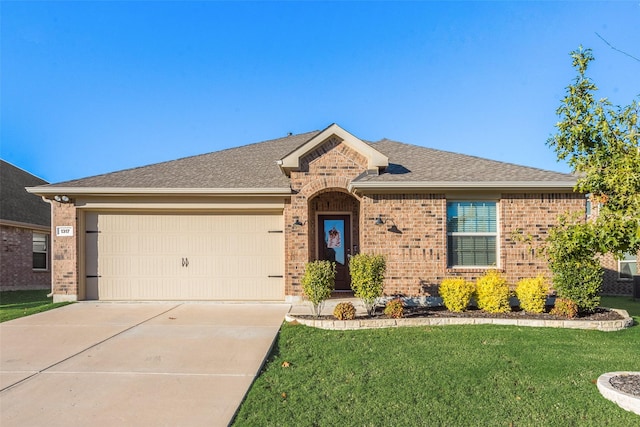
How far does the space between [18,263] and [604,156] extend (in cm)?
1907

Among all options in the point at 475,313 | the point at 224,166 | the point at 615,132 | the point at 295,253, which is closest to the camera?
the point at 615,132

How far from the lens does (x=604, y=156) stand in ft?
15.7

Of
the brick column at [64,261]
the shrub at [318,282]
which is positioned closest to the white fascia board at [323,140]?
the shrub at [318,282]

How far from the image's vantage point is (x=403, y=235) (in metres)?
9.77

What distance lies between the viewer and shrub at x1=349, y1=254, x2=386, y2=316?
26.9 feet

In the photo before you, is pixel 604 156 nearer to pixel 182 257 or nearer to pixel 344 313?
pixel 344 313

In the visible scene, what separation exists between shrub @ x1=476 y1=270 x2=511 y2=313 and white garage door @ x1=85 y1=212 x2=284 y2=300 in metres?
5.01

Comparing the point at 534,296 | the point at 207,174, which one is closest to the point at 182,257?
the point at 207,174

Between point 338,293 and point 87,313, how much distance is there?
621 cm

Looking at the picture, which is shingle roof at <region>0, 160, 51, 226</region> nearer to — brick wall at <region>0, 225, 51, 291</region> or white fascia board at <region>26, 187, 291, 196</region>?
brick wall at <region>0, 225, 51, 291</region>

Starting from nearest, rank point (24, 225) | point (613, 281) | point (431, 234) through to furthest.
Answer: point (431, 234) < point (613, 281) < point (24, 225)

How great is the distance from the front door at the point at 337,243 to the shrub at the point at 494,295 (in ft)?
13.7

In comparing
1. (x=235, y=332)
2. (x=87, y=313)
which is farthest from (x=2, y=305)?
(x=235, y=332)

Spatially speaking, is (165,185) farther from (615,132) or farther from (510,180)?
(615,132)
